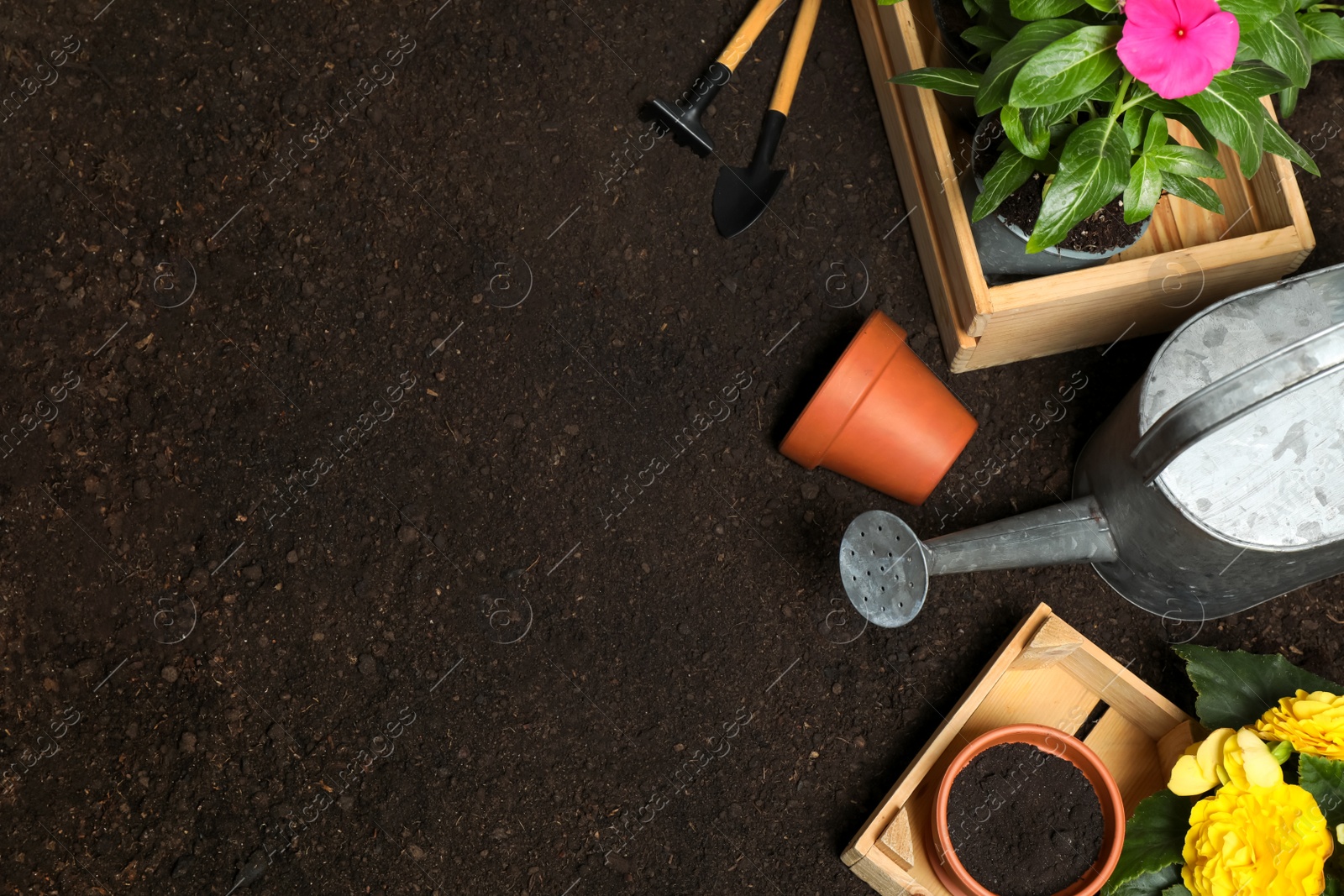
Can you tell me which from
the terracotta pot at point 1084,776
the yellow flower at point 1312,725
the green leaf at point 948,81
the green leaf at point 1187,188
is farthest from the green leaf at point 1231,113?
the terracotta pot at point 1084,776

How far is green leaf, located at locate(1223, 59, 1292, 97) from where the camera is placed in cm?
106

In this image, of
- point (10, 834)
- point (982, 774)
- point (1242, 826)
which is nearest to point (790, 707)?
point (982, 774)

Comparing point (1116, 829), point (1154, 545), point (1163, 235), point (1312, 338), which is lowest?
point (1116, 829)

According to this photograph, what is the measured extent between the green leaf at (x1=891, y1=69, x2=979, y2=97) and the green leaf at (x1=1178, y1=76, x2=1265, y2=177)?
235 millimetres

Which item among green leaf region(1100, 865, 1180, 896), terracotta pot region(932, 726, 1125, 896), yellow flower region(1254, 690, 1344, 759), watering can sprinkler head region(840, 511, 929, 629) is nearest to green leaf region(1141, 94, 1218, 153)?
watering can sprinkler head region(840, 511, 929, 629)

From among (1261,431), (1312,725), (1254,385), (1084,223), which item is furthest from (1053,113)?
(1312,725)

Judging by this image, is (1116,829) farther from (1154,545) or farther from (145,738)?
(145,738)

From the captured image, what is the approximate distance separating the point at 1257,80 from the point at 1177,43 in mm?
190

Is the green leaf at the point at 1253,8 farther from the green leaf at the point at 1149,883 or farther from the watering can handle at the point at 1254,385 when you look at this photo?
the green leaf at the point at 1149,883

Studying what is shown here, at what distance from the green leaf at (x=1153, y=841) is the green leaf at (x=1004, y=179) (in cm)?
77

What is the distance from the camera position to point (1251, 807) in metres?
1.14

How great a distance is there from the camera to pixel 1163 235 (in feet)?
4.69

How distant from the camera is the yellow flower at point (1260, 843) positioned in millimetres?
1092

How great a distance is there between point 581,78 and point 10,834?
1358mm
